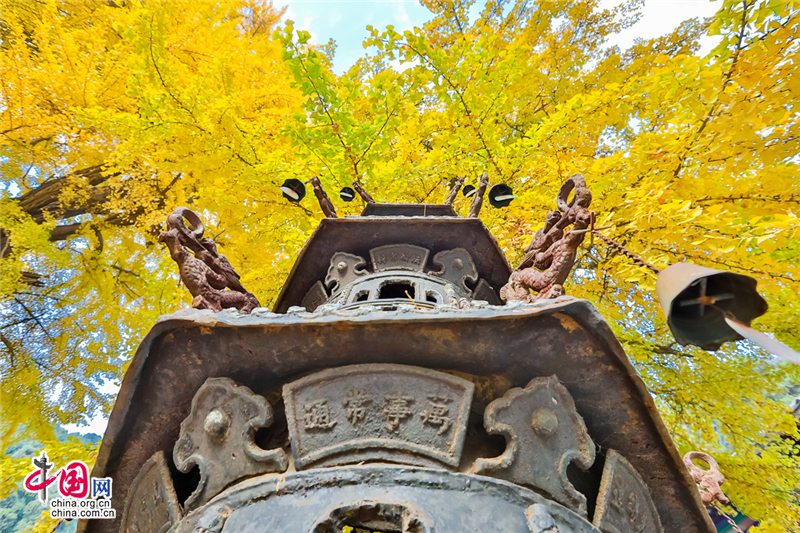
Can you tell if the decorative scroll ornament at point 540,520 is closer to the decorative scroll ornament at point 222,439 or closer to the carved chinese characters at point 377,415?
the carved chinese characters at point 377,415

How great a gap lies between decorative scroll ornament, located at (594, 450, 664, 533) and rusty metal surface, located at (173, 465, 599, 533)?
22cm

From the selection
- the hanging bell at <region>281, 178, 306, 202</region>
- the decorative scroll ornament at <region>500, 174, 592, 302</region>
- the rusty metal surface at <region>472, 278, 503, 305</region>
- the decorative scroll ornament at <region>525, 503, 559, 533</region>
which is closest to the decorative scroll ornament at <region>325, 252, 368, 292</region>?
the hanging bell at <region>281, 178, 306, 202</region>

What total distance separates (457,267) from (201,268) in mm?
2993

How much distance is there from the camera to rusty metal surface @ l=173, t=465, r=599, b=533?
2.24 meters

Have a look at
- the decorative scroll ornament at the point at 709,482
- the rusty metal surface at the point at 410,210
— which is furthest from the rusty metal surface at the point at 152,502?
the decorative scroll ornament at the point at 709,482

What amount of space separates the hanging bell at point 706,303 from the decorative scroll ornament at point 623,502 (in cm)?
118

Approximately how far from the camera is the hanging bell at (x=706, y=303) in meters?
1.96

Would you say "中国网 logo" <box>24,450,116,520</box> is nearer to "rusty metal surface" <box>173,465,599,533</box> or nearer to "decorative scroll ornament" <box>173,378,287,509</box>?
"decorative scroll ornament" <box>173,378,287,509</box>

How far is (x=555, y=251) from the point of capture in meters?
3.38

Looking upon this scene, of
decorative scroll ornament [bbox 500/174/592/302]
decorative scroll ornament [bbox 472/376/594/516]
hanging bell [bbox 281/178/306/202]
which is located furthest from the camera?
hanging bell [bbox 281/178/306/202]

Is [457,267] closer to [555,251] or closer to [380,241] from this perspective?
[380,241]

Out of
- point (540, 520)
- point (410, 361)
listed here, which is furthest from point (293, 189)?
point (540, 520)

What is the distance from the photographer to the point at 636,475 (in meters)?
2.87

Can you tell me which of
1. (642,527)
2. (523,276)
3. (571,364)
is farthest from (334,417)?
(642,527)
